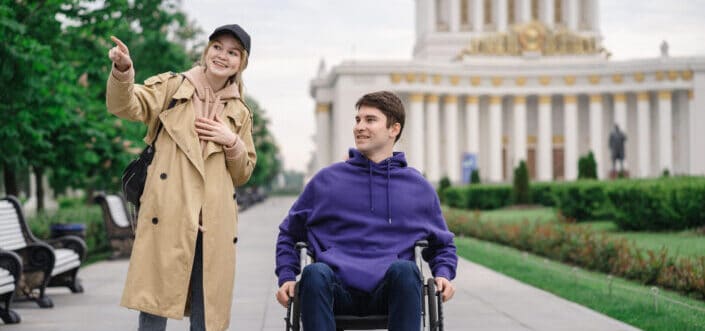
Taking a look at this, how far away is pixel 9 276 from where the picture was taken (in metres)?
7.51

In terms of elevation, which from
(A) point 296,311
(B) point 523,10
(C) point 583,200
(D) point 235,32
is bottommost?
(C) point 583,200

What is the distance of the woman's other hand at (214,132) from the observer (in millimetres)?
4375

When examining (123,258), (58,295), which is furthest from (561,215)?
(58,295)

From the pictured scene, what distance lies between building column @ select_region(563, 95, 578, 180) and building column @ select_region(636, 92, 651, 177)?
4430mm

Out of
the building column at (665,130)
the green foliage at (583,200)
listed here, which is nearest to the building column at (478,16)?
the building column at (665,130)

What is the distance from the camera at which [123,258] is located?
50.6 feet

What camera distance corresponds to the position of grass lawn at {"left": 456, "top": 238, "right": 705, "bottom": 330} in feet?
25.1

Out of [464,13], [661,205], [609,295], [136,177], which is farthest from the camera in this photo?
[464,13]

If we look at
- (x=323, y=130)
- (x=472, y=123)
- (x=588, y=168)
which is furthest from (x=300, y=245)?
(x=323, y=130)

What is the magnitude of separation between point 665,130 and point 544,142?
334 inches

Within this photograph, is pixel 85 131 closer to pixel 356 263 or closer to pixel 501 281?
pixel 501 281

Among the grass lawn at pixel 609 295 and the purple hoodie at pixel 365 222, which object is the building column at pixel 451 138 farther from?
the purple hoodie at pixel 365 222

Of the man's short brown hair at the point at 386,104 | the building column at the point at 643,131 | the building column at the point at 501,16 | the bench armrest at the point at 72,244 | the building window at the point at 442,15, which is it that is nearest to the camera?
the man's short brown hair at the point at 386,104

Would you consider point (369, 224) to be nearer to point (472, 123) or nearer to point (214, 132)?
point (214, 132)
